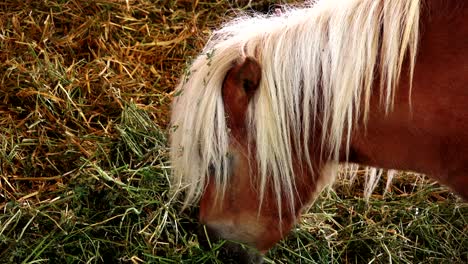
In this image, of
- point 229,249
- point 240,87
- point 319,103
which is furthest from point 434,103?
point 229,249

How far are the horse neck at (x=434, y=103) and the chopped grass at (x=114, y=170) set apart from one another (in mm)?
599

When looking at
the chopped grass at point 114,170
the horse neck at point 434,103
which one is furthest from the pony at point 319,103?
the chopped grass at point 114,170

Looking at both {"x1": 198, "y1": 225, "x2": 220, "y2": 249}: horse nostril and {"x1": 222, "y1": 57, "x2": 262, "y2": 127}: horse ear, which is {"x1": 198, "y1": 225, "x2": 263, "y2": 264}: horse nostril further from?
{"x1": 222, "y1": 57, "x2": 262, "y2": 127}: horse ear

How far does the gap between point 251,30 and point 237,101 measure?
212mm

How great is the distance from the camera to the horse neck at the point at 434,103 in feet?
5.36

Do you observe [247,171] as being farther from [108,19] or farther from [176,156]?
[108,19]

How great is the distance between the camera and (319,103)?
1704mm

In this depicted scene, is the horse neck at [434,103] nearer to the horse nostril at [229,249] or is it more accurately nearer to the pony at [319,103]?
the pony at [319,103]

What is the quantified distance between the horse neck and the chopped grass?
1.97 ft

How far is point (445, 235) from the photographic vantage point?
2412mm

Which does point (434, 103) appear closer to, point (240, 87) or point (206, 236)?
point (240, 87)

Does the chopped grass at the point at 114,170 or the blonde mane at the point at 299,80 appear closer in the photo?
the blonde mane at the point at 299,80

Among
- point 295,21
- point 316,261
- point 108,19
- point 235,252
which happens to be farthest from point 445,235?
point 108,19

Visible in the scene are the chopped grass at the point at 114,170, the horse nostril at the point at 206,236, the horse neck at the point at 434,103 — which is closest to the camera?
the horse neck at the point at 434,103
